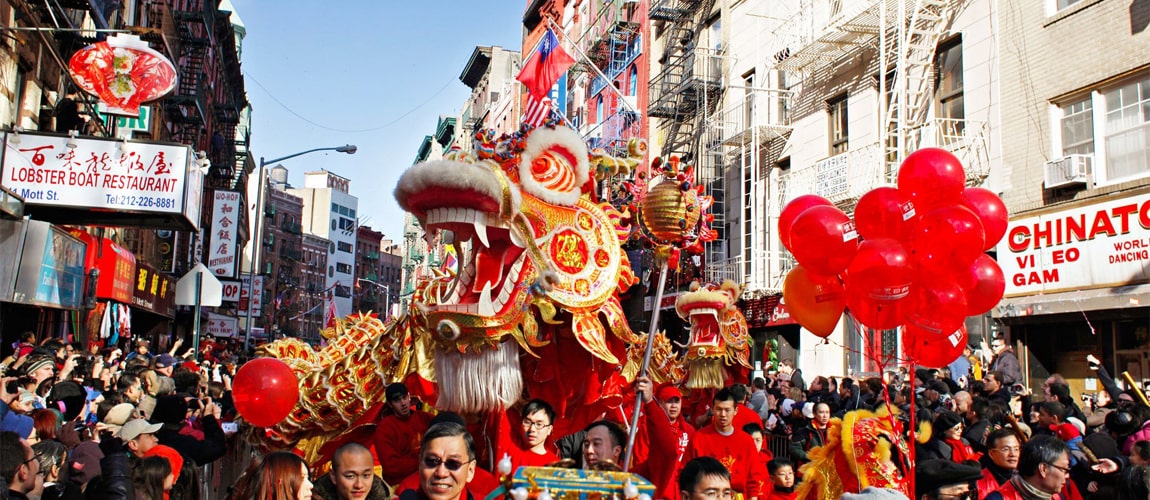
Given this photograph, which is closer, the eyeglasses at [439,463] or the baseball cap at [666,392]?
the eyeglasses at [439,463]

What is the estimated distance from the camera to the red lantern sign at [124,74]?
13594 mm

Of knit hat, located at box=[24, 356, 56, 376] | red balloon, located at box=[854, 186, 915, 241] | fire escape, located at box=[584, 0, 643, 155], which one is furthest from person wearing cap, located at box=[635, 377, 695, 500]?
fire escape, located at box=[584, 0, 643, 155]

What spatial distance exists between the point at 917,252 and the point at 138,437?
4.90 m

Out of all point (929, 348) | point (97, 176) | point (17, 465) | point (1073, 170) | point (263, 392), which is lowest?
point (17, 465)

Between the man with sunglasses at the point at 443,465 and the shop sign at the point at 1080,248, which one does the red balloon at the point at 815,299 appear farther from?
the shop sign at the point at 1080,248

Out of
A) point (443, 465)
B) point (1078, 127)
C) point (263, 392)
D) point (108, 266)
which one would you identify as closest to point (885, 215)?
point (443, 465)

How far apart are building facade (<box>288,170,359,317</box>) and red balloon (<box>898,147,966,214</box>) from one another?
3345 inches

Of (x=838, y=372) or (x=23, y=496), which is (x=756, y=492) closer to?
(x=23, y=496)

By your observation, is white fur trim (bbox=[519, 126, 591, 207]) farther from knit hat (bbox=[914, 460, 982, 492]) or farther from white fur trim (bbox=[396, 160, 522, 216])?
knit hat (bbox=[914, 460, 982, 492])

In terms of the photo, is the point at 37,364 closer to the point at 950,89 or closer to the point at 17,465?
the point at 17,465

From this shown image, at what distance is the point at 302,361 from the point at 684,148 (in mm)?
21127

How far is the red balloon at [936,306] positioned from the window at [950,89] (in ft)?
34.5

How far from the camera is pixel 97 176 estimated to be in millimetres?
12414

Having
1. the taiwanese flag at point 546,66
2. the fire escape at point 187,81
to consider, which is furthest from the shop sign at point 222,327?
the taiwanese flag at point 546,66
